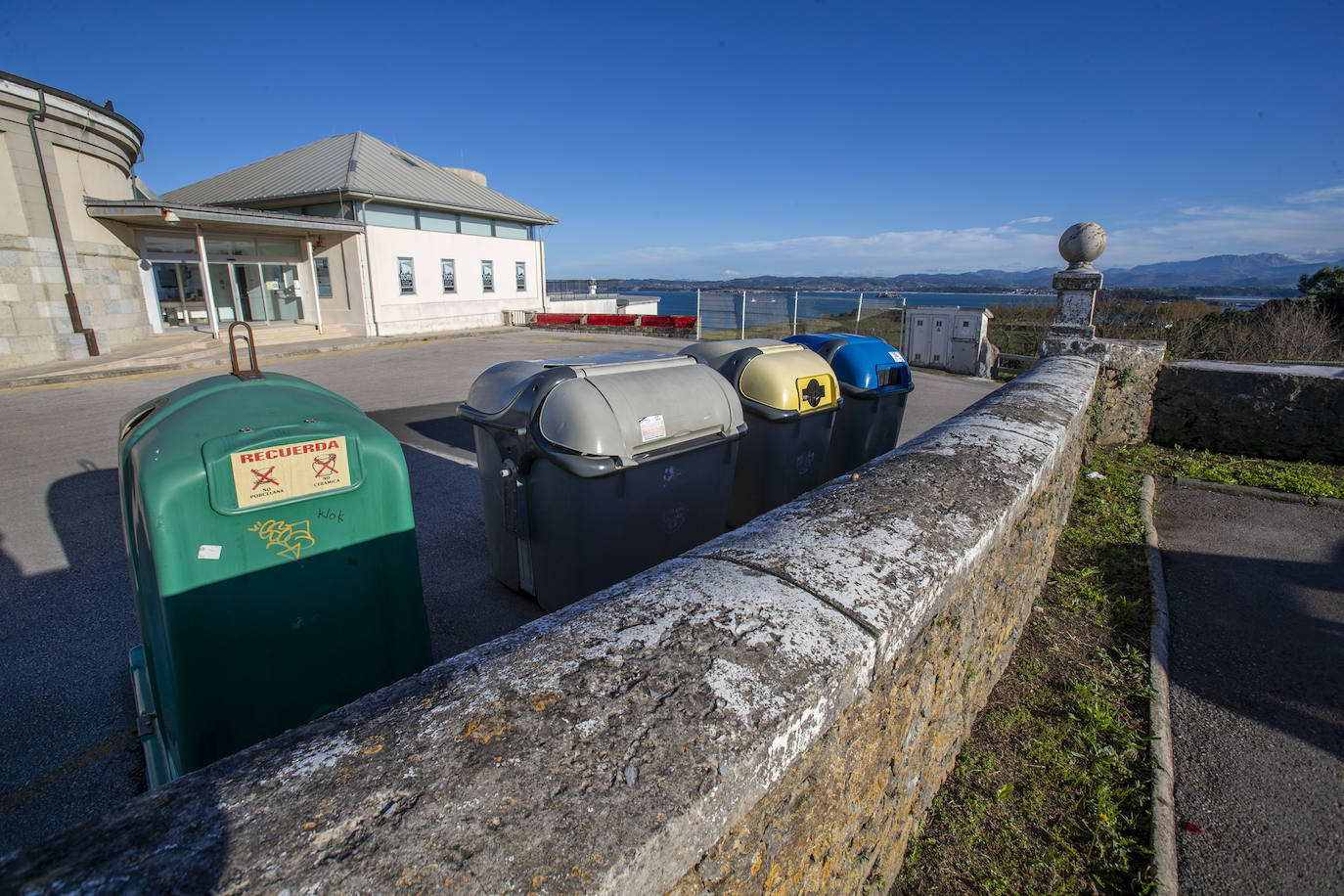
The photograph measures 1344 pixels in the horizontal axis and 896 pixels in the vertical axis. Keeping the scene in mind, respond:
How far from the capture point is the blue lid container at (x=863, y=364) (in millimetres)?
5734

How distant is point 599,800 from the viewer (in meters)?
0.98

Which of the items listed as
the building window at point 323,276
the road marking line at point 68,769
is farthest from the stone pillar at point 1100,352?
the building window at point 323,276

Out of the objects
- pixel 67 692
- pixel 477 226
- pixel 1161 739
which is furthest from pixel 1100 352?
pixel 477 226

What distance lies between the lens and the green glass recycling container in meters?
2.27

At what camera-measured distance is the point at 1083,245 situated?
8.33m

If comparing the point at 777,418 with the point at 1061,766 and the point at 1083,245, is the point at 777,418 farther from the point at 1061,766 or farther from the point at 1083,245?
the point at 1083,245

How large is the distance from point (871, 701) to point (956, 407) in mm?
10582

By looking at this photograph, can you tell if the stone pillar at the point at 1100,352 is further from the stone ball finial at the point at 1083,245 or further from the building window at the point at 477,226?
the building window at the point at 477,226

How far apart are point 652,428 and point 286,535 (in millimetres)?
1842

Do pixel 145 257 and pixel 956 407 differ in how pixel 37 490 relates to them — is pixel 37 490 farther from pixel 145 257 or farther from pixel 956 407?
pixel 145 257

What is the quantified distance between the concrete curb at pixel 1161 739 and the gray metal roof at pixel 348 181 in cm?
2260

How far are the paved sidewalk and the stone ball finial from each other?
4.04 meters

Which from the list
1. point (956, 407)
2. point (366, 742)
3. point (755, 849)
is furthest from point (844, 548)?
point (956, 407)

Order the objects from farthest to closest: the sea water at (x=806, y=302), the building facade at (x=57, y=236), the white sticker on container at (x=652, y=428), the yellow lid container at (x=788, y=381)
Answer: the sea water at (x=806, y=302)
the building facade at (x=57, y=236)
the yellow lid container at (x=788, y=381)
the white sticker on container at (x=652, y=428)
